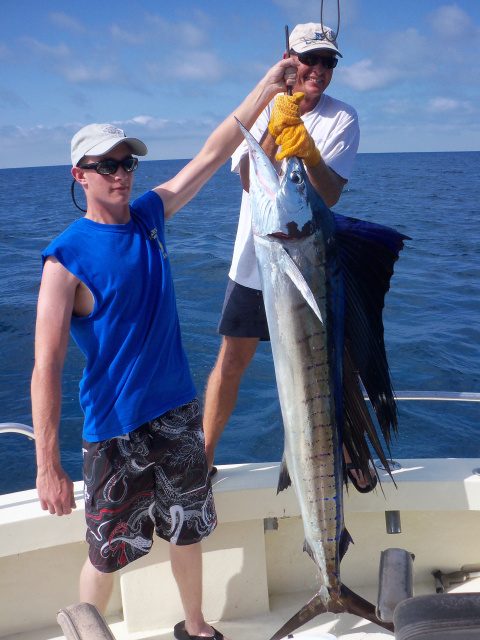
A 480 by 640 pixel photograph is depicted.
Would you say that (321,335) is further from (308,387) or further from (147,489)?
(147,489)

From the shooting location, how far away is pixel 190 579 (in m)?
2.13

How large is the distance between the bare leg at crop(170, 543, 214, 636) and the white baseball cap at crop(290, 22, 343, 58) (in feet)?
5.95

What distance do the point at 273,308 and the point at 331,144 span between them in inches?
40.6

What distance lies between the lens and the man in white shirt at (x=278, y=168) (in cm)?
208

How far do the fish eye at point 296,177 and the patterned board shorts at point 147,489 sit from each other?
0.91 meters

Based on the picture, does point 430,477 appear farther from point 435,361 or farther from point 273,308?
point 435,361

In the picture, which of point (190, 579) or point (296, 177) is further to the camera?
A: point (190, 579)

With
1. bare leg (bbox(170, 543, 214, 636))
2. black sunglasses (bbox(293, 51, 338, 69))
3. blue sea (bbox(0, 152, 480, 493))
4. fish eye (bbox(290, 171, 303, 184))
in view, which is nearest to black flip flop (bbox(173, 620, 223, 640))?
bare leg (bbox(170, 543, 214, 636))

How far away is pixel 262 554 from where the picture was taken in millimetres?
2451

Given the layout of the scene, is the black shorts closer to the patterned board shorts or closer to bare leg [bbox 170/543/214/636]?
the patterned board shorts

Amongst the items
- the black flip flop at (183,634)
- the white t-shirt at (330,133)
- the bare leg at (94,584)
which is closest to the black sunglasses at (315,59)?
the white t-shirt at (330,133)

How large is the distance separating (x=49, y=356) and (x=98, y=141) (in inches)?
27.5

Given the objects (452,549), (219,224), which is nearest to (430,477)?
(452,549)

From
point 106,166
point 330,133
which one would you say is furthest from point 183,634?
point 330,133
